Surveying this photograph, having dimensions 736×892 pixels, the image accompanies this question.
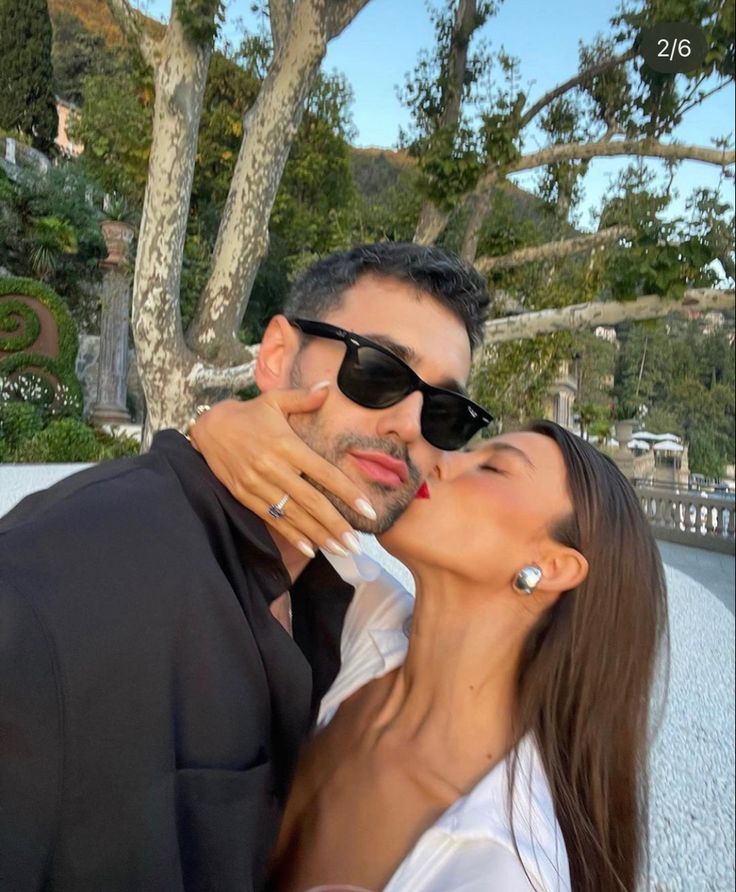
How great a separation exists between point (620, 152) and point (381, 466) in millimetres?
6860

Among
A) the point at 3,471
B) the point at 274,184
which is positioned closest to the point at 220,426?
the point at 3,471

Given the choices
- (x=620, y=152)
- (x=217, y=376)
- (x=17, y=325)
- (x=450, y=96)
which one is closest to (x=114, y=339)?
(x=217, y=376)

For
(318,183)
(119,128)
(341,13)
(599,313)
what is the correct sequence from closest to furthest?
(119,128) < (341,13) < (318,183) < (599,313)

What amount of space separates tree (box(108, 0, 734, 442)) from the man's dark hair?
3.10 meters

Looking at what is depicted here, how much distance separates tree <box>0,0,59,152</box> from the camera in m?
2.88

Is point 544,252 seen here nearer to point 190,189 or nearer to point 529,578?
point 190,189

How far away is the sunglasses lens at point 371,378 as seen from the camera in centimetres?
121

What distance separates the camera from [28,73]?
2.98m

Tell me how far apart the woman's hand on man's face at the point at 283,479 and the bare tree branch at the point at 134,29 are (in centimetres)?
406

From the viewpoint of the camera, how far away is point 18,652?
677 mm

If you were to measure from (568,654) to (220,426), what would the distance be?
985mm

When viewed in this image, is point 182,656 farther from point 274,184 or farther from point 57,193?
point 274,184

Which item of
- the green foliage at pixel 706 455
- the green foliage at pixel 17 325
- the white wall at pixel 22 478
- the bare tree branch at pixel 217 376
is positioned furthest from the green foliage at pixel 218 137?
the green foliage at pixel 706 455

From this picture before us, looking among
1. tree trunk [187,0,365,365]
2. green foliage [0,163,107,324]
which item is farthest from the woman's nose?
tree trunk [187,0,365,365]
